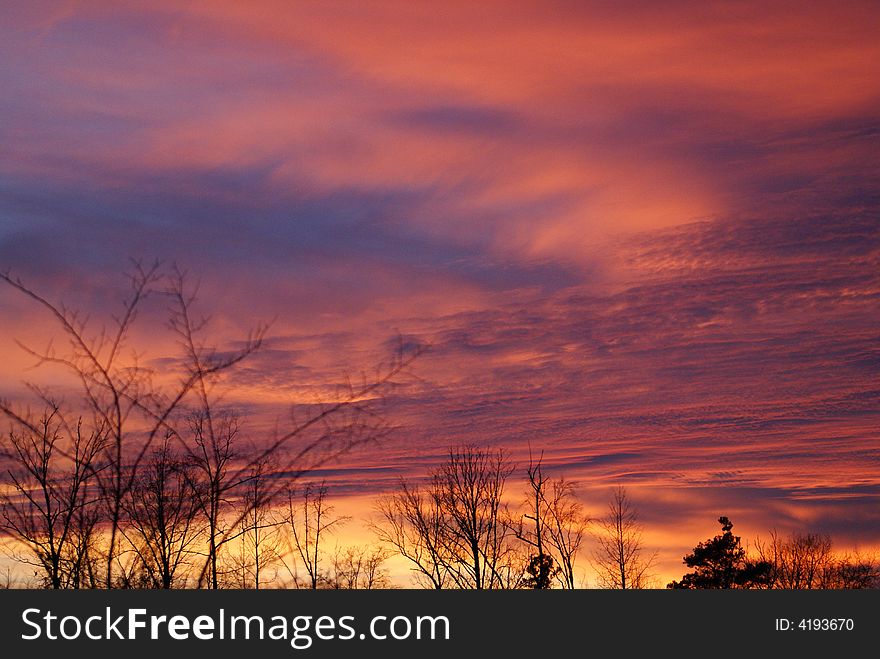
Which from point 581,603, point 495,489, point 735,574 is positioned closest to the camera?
point 581,603

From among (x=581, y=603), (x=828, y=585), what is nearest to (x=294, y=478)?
(x=581, y=603)

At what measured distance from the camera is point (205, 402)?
6293mm

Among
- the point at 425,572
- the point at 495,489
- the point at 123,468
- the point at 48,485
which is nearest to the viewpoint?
the point at 123,468

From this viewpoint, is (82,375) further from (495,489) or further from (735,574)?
(735,574)

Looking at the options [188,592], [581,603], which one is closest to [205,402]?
[188,592]

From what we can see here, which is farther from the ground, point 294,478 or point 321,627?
point 294,478

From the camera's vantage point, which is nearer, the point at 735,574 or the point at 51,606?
the point at 51,606

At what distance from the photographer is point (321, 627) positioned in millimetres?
6184

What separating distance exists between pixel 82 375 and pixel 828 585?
50.3 m

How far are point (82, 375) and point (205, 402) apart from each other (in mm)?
834

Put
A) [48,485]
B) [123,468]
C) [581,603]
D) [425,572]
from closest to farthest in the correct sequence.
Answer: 1. [123,468]
2. [581,603]
3. [48,485]
4. [425,572]

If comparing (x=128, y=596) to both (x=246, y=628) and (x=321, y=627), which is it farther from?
(x=321, y=627)

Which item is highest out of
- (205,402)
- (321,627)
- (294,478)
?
(205,402)

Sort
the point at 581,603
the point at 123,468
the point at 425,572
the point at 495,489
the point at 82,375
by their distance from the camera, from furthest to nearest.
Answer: the point at 425,572 → the point at 495,489 → the point at 581,603 → the point at 82,375 → the point at 123,468
